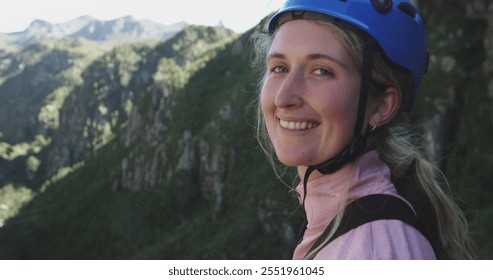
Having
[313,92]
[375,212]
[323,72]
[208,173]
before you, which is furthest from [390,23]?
[208,173]

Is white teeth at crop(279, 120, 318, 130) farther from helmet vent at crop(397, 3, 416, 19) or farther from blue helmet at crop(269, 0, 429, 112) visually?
helmet vent at crop(397, 3, 416, 19)

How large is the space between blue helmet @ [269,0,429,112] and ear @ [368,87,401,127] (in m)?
0.16

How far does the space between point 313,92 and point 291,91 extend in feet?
0.39

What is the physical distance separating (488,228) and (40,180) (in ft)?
611

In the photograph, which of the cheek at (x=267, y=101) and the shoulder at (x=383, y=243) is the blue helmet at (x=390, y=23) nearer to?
the cheek at (x=267, y=101)

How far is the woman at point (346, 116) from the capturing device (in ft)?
7.52

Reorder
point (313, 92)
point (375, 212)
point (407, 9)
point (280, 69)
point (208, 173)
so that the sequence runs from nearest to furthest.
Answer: point (375, 212), point (313, 92), point (280, 69), point (407, 9), point (208, 173)

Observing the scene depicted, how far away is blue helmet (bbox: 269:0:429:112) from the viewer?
2.46 m

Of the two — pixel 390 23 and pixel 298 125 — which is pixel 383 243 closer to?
pixel 298 125

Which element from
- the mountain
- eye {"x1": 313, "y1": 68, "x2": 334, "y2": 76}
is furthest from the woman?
the mountain

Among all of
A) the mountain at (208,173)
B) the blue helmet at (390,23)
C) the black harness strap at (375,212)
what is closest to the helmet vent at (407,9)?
the blue helmet at (390,23)

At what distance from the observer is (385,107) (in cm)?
260

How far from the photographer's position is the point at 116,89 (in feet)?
655

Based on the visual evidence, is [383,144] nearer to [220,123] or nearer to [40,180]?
[220,123]
